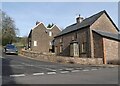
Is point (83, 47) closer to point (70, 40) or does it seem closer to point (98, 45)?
point (98, 45)

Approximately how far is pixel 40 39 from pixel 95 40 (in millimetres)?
29162

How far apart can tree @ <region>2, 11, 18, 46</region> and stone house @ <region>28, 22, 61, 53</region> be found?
21.7 ft

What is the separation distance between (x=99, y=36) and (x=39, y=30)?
30.0 meters

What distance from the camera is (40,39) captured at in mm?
68812

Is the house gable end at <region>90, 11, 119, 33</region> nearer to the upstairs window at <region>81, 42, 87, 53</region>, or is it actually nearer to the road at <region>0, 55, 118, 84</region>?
the upstairs window at <region>81, 42, 87, 53</region>

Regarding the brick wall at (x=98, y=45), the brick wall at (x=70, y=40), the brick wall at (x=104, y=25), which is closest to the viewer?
the brick wall at (x=98, y=45)

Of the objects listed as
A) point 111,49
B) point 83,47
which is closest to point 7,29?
point 83,47

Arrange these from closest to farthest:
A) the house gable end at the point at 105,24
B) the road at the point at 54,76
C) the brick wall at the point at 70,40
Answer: the road at the point at 54,76 → the brick wall at the point at 70,40 → the house gable end at the point at 105,24

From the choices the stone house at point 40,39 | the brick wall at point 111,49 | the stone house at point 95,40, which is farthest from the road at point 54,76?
the stone house at point 40,39

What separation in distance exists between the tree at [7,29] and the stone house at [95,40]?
73.7 ft

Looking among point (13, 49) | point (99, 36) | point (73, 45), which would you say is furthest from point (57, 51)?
point (99, 36)

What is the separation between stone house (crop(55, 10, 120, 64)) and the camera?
132 ft

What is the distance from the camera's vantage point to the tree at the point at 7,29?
69.6m

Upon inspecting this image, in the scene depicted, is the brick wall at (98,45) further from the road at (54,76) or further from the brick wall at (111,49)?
the road at (54,76)
